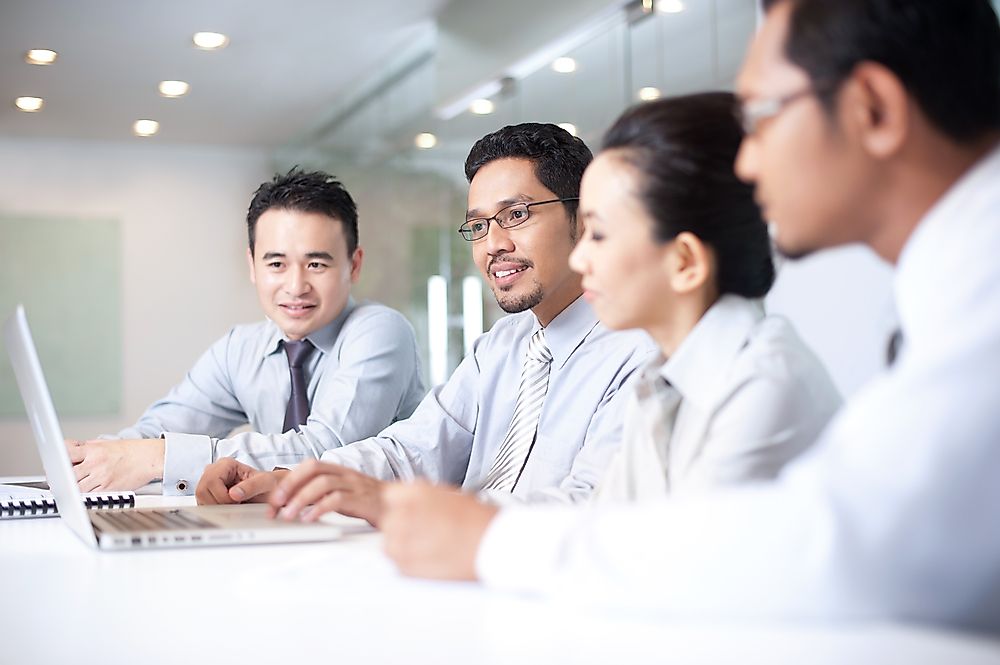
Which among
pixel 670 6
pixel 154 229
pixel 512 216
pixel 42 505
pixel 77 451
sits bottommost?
pixel 42 505

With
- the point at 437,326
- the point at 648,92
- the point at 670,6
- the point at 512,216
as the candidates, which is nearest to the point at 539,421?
the point at 512,216

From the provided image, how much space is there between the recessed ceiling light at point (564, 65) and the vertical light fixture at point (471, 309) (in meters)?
1.40

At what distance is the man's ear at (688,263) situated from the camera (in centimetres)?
132

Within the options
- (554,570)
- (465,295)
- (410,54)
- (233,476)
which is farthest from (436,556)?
(410,54)

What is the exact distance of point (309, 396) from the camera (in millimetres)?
3023

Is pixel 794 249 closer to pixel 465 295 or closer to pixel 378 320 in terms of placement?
pixel 378 320

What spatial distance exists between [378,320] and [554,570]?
6.84 ft

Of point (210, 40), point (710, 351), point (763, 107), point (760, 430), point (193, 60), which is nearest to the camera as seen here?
point (763, 107)

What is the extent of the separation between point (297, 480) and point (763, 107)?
32.7 inches

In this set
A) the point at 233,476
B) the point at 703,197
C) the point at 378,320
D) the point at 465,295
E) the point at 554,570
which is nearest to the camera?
the point at 554,570

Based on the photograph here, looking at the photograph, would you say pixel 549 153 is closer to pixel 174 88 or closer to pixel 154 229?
pixel 174 88

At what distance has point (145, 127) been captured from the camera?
27.0 ft

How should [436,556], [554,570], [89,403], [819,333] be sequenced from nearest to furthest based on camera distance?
[554,570]
[436,556]
[819,333]
[89,403]

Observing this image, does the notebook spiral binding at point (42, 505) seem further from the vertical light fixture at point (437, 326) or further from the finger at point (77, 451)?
the vertical light fixture at point (437, 326)
